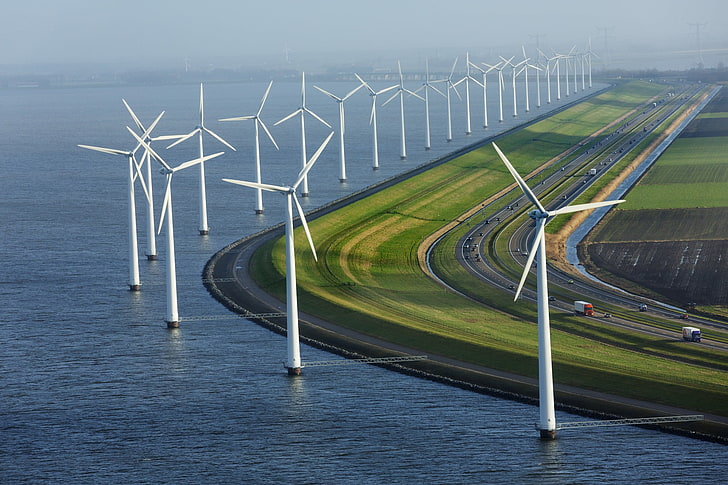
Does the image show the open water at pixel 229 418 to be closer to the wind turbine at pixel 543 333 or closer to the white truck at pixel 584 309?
the wind turbine at pixel 543 333

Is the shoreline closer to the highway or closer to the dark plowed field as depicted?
the highway

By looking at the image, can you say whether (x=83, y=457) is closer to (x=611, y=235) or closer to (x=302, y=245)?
(x=302, y=245)

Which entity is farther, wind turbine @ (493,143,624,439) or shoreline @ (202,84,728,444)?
shoreline @ (202,84,728,444)

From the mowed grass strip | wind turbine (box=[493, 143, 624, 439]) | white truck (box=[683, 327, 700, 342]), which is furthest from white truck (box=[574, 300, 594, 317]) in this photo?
wind turbine (box=[493, 143, 624, 439])

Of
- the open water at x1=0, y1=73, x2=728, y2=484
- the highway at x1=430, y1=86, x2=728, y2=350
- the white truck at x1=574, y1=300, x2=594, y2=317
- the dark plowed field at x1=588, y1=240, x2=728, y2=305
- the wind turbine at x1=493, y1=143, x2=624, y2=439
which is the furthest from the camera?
the dark plowed field at x1=588, y1=240, x2=728, y2=305

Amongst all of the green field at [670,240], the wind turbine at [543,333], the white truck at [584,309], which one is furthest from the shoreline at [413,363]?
the green field at [670,240]

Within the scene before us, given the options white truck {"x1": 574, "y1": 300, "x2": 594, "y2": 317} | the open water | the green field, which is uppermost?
the green field

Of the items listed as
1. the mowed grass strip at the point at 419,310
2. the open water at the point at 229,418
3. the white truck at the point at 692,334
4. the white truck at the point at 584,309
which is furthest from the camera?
the white truck at the point at 584,309

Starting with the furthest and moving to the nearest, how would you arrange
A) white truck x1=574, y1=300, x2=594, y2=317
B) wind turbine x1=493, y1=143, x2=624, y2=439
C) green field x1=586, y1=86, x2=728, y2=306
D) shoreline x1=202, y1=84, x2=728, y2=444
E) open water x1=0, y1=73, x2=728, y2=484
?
green field x1=586, y1=86, x2=728, y2=306
white truck x1=574, y1=300, x2=594, y2=317
shoreline x1=202, y1=84, x2=728, y2=444
wind turbine x1=493, y1=143, x2=624, y2=439
open water x1=0, y1=73, x2=728, y2=484

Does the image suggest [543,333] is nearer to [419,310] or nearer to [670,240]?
[419,310]
